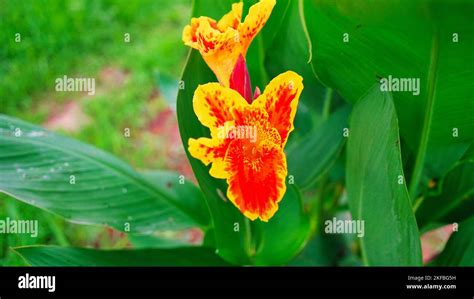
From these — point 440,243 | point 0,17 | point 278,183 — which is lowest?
point 440,243

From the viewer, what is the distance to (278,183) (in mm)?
805

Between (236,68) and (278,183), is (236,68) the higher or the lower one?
the higher one

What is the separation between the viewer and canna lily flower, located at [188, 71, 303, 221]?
0.77m

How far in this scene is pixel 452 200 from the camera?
1.05 metres

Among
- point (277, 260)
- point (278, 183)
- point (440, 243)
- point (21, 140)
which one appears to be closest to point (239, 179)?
point (278, 183)

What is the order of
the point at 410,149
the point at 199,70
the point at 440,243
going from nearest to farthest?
the point at 199,70 < the point at 410,149 < the point at 440,243

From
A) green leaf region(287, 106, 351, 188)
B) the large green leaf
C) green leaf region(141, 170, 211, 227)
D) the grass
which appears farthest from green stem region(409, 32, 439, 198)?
the grass

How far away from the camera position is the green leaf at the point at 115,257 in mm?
985

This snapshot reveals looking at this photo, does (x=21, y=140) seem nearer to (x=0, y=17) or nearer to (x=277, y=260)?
(x=277, y=260)

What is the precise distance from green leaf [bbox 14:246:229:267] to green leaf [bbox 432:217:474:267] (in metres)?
0.38

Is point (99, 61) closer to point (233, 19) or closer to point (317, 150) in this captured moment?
point (317, 150)

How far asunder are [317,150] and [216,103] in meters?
0.41

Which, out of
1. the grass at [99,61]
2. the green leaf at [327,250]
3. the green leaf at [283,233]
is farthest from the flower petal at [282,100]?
the grass at [99,61]

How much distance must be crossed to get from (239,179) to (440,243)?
0.89 m
